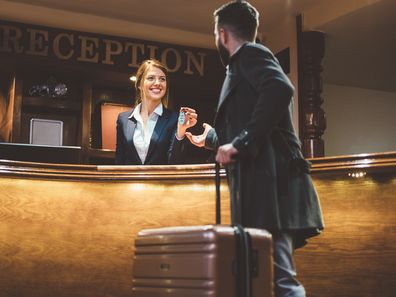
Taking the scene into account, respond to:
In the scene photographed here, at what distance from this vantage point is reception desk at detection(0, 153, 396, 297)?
8.59ft

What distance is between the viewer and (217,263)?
169 cm

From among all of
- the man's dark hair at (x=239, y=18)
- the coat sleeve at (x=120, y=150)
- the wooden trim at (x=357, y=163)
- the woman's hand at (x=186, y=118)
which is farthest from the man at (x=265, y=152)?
the coat sleeve at (x=120, y=150)

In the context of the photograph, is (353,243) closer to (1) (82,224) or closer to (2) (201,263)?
(2) (201,263)

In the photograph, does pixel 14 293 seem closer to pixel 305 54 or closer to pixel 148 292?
pixel 148 292

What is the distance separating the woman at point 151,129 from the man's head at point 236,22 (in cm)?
103

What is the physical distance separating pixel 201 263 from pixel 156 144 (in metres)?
1.55

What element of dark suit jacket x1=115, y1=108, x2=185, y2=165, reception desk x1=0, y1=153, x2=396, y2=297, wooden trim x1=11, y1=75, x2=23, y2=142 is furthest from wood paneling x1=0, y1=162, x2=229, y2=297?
wooden trim x1=11, y1=75, x2=23, y2=142

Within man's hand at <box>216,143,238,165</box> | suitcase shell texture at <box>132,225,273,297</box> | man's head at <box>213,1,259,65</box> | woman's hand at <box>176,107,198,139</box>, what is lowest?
suitcase shell texture at <box>132,225,273,297</box>

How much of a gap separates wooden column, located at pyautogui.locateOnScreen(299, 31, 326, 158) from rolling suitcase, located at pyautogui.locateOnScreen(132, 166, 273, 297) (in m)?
3.36

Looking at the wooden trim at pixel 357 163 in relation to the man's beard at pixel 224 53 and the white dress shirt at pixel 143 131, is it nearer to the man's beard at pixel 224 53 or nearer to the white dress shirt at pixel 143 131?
the man's beard at pixel 224 53

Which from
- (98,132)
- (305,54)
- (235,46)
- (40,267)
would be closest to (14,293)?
(40,267)

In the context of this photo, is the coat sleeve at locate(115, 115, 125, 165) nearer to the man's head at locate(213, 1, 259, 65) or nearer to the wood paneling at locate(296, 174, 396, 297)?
the wood paneling at locate(296, 174, 396, 297)

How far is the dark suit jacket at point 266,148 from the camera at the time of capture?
1824mm

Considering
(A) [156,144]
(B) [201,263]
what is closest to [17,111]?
(A) [156,144]
